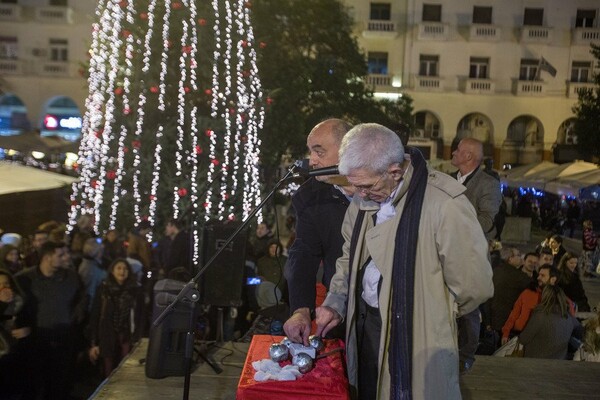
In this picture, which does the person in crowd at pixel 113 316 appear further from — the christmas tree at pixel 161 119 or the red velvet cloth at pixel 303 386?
the christmas tree at pixel 161 119

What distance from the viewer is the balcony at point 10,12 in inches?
1091

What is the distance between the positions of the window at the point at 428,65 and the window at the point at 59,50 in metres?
15.7

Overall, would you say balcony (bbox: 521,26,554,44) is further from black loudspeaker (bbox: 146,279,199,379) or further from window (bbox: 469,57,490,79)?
black loudspeaker (bbox: 146,279,199,379)

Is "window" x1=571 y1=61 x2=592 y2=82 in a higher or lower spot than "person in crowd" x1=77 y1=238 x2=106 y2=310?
higher

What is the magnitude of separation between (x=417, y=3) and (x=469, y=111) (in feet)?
17.8

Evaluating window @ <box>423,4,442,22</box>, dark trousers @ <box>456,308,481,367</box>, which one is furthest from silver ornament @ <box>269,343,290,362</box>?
window @ <box>423,4,442,22</box>

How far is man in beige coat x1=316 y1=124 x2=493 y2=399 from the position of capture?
2.61 metres

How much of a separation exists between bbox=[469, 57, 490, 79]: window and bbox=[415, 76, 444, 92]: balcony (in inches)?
Answer: 61.4

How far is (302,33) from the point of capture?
18328 mm

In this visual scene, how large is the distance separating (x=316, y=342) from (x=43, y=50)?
2802 cm

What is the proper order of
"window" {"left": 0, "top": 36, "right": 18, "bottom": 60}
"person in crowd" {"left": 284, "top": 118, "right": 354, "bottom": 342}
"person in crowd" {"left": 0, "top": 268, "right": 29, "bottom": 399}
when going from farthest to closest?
"window" {"left": 0, "top": 36, "right": 18, "bottom": 60}
"person in crowd" {"left": 0, "top": 268, "right": 29, "bottom": 399}
"person in crowd" {"left": 284, "top": 118, "right": 354, "bottom": 342}

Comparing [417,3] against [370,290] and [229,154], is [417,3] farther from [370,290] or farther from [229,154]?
[370,290]

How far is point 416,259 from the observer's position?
106 inches

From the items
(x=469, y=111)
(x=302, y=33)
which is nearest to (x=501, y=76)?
(x=469, y=111)
